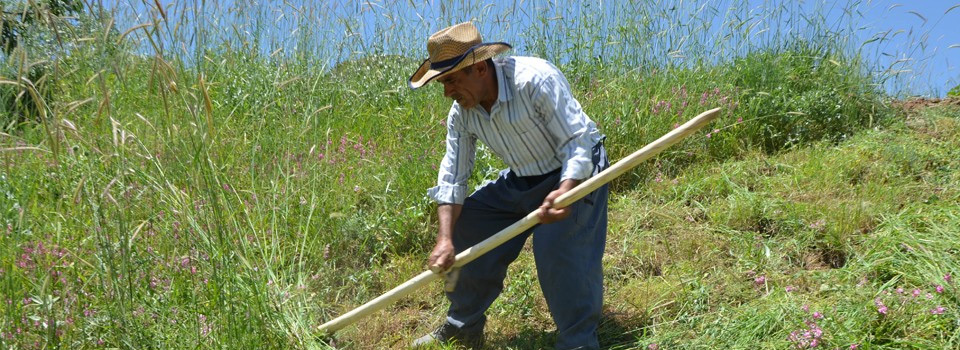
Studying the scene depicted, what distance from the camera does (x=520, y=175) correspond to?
12.0 ft

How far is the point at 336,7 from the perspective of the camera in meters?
6.27

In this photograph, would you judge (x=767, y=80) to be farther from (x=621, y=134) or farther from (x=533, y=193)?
(x=533, y=193)

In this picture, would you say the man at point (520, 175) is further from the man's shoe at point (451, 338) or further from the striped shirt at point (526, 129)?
the man's shoe at point (451, 338)

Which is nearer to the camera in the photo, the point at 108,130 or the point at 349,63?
the point at 108,130

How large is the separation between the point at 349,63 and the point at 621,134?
2135 mm

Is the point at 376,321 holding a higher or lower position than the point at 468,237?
lower

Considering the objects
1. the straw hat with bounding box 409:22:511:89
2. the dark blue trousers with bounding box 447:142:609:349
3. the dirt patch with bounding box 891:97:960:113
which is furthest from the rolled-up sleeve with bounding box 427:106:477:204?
the dirt patch with bounding box 891:97:960:113

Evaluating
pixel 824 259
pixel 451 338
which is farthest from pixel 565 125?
pixel 824 259

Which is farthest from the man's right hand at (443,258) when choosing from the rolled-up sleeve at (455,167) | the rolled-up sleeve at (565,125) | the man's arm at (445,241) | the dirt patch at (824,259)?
the dirt patch at (824,259)

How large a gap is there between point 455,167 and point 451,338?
2.58 ft

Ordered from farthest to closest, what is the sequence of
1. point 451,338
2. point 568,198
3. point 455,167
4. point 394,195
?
point 394,195 → point 451,338 → point 455,167 → point 568,198

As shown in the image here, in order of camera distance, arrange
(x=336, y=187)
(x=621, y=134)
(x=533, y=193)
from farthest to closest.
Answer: (x=621, y=134), (x=336, y=187), (x=533, y=193)

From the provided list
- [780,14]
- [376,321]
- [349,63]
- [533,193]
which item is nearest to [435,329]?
[376,321]

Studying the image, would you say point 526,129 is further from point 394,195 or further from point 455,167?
point 394,195
